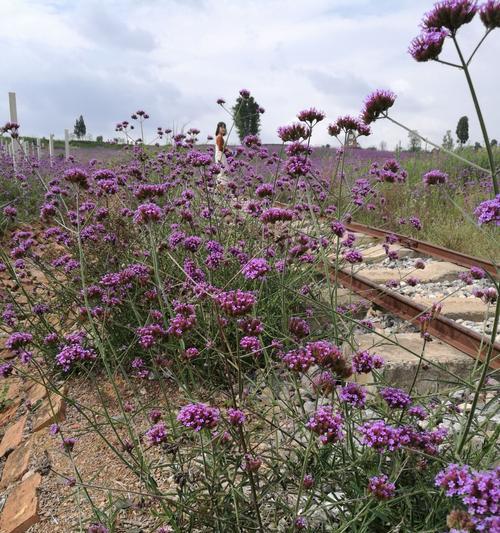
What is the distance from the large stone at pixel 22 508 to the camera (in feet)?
8.11

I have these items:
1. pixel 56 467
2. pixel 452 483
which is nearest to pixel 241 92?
pixel 56 467

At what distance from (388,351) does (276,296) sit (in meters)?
0.91

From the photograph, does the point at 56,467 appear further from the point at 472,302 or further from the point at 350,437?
the point at 472,302

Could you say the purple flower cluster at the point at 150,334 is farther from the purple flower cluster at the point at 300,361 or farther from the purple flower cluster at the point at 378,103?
the purple flower cluster at the point at 378,103

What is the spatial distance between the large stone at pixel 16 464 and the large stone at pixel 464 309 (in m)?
3.12

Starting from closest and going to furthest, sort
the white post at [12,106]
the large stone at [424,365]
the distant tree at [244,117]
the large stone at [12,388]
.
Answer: the large stone at [424,365] → the large stone at [12,388] → the distant tree at [244,117] → the white post at [12,106]

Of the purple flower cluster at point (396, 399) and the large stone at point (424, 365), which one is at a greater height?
the purple flower cluster at point (396, 399)

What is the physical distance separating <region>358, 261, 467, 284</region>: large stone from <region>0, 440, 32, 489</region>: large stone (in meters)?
3.46

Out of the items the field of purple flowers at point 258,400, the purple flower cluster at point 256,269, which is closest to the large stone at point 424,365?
the field of purple flowers at point 258,400

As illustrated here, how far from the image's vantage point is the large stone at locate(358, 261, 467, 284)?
5352 mm

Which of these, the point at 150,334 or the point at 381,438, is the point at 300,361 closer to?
the point at 381,438

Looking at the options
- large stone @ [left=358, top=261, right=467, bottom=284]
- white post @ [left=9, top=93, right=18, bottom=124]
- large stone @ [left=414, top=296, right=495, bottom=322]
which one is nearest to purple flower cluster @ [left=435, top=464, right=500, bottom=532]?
large stone @ [left=414, top=296, right=495, bottom=322]

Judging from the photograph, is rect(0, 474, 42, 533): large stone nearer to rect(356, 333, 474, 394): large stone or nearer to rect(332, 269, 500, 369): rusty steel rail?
rect(356, 333, 474, 394): large stone

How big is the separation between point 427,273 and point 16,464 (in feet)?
13.5
